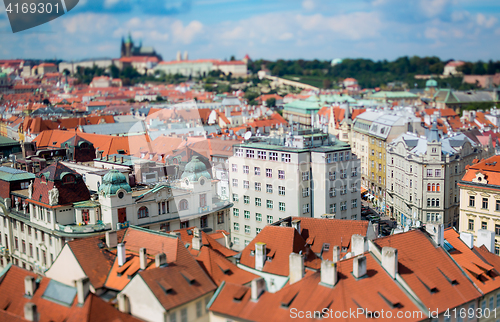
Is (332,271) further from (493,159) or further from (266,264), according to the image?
(493,159)

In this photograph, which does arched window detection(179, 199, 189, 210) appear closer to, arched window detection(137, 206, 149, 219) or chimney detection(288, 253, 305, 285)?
arched window detection(137, 206, 149, 219)

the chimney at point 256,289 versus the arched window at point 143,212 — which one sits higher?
the arched window at point 143,212

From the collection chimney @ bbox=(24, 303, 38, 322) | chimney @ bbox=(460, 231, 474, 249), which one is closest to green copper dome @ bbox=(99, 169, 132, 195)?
chimney @ bbox=(24, 303, 38, 322)

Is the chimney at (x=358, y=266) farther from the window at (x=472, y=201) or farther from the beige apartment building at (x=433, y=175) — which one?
the beige apartment building at (x=433, y=175)

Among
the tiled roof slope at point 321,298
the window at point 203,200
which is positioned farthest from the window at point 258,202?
the tiled roof slope at point 321,298

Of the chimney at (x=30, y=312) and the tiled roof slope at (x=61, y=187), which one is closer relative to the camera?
the chimney at (x=30, y=312)

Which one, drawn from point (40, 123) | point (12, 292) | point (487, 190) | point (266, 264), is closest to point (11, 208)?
point (12, 292)

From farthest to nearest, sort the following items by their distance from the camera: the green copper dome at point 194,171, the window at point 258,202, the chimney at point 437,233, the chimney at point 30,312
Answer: the window at point 258,202
the green copper dome at point 194,171
the chimney at point 437,233
the chimney at point 30,312

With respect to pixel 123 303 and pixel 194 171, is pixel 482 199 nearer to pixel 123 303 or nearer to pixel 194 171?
pixel 194 171

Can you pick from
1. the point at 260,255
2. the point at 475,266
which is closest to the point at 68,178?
the point at 260,255
